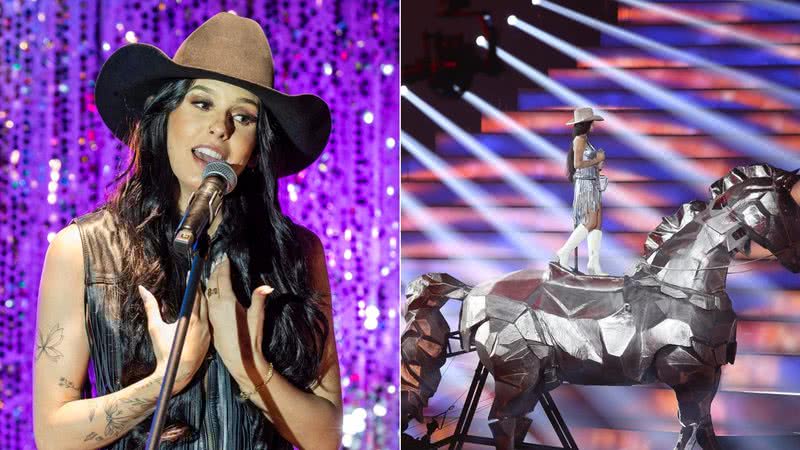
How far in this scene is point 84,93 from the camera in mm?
3027

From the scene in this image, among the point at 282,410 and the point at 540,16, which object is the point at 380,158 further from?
the point at 282,410

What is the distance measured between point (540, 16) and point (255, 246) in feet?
6.56

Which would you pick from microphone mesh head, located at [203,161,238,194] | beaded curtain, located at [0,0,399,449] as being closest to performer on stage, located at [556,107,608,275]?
beaded curtain, located at [0,0,399,449]

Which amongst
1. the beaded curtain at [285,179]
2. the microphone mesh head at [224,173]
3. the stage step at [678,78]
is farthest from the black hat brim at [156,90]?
the stage step at [678,78]

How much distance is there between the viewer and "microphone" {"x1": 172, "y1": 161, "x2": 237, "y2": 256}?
43.1 inches

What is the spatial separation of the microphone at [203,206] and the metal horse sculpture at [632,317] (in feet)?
7.25

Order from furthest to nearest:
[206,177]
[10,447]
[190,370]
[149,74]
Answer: [10,447]
[149,74]
[190,370]
[206,177]

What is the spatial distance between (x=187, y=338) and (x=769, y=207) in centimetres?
236

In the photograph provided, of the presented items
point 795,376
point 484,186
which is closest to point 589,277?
point 484,186

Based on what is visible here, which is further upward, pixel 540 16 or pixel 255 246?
pixel 540 16

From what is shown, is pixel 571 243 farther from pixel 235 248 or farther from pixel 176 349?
pixel 176 349

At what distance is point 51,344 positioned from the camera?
1614 millimetres

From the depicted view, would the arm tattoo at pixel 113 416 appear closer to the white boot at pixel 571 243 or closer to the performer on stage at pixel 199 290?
the performer on stage at pixel 199 290

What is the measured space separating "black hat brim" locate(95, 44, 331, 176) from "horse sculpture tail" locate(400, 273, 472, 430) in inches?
58.9
